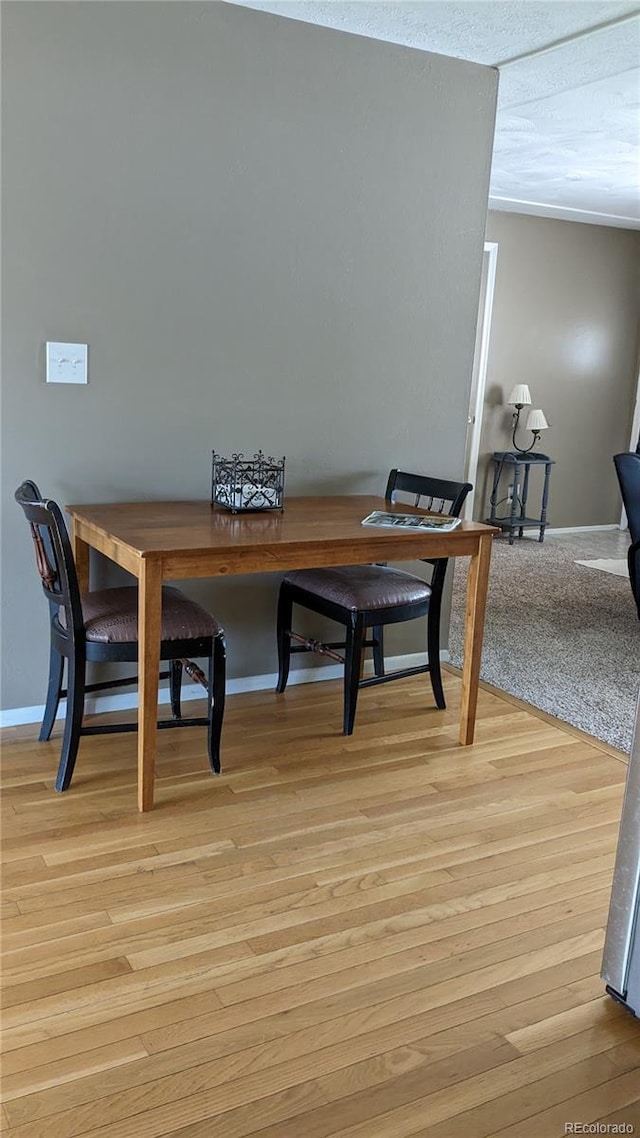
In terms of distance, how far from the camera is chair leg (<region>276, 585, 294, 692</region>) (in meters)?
3.29

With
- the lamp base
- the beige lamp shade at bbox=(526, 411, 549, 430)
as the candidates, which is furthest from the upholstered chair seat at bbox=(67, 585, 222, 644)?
the beige lamp shade at bbox=(526, 411, 549, 430)

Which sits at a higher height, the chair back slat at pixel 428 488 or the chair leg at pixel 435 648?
the chair back slat at pixel 428 488

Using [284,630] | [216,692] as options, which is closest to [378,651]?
[284,630]

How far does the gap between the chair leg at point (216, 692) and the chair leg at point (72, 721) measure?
366 mm

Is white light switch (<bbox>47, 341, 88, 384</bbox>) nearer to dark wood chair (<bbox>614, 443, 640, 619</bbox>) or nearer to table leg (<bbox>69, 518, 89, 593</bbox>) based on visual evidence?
table leg (<bbox>69, 518, 89, 593</bbox>)

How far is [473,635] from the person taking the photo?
3.01 meters

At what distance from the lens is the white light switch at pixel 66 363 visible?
111 inches

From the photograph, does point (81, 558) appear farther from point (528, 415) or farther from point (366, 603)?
point (528, 415)

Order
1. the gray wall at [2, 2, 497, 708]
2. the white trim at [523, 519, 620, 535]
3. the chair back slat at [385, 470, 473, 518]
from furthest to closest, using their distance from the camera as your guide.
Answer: the white trim at [523, 519, 620, 535], the chair back slat at [385, 470, 473, 518], the gray wall at [2, 2, 497, 708]

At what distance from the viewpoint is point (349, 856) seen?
2334 millimetres

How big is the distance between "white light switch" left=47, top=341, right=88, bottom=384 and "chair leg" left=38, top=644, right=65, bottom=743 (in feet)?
2.77

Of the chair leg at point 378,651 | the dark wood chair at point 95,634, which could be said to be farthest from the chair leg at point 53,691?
the chair leg at point 378,651

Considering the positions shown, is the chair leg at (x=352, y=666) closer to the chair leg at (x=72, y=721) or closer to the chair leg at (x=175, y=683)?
the chair leg at (x=175, y=683)

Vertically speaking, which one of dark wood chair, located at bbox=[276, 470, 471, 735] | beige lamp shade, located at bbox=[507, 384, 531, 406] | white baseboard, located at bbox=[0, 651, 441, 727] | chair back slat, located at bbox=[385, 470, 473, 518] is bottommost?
white baseboard, located at bbox=[0, 651, 441, 727]
